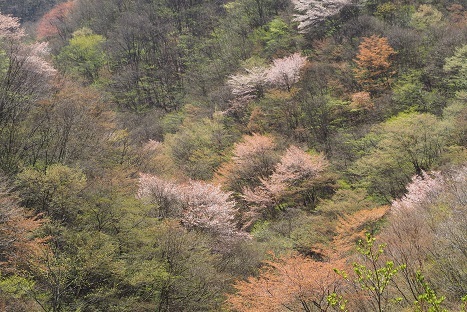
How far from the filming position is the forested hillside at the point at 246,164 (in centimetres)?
1088

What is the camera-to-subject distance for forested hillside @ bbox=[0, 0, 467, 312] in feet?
35.7

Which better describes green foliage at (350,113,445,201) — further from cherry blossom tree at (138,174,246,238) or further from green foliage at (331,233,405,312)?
green foliage at (331,233,405,312)

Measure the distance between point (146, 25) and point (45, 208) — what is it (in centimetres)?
4261

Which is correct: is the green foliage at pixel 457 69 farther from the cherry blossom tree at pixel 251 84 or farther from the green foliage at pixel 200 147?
the green foliage at pixel 200 147

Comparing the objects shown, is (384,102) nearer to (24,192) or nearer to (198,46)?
(24,192)

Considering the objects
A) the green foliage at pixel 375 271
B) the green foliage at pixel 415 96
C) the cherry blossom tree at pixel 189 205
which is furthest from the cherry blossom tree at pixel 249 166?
the green foliage at pixel 375 271

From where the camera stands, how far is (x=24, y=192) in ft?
44.1

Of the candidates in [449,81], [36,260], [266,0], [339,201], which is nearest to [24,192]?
[36,260]

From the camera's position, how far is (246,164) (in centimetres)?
2492

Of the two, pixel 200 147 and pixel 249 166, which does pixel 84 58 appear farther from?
pixel 249 166

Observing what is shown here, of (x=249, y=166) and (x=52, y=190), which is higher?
(x=52, y=190)

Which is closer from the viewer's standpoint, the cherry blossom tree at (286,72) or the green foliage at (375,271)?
the green foliage at (375,271)

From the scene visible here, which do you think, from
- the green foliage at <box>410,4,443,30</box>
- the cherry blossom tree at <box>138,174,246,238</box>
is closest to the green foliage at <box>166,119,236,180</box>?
the cherry blossom tree at <box>138,174,246,238</box>

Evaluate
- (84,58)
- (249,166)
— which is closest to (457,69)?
(249,166)
